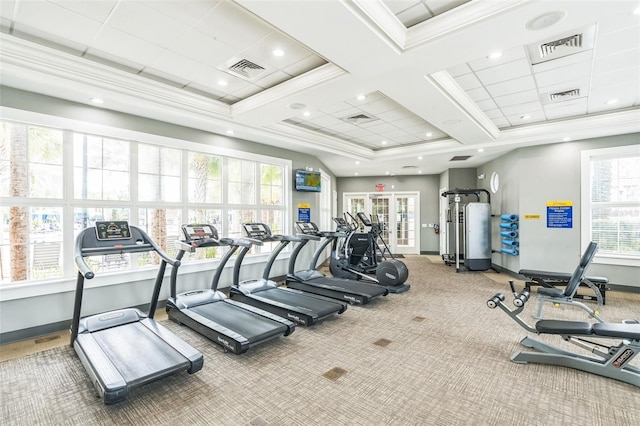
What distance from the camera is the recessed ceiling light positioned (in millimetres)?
2383

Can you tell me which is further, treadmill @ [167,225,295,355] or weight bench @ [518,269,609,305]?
weight bench @ [518,269,609,305]

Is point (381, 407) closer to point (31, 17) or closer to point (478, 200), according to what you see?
point (31, 17)

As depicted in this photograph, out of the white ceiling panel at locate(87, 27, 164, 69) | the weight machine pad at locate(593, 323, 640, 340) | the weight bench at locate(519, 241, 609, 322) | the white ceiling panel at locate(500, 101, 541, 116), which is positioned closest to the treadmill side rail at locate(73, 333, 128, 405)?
the white ceiling panel at locate(87, 27, 164, 69)

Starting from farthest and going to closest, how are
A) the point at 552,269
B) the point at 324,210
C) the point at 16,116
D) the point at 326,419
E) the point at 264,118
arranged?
the point at 324,210 < the point at 552,269 < the point at 264,118 < the point at 16,116 < the point at 326,419

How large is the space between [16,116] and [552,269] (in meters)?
8.99

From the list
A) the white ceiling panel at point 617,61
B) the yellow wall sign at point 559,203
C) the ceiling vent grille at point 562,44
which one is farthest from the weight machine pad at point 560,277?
the ceiling vent grille at point 562,44

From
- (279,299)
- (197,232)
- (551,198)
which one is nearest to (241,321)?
(279,299)

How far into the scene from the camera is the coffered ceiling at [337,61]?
8.20 ft

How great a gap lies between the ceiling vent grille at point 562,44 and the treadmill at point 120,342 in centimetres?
451

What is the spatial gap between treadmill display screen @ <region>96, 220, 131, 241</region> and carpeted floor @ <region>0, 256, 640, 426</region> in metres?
1.27

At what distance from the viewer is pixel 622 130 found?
528cm

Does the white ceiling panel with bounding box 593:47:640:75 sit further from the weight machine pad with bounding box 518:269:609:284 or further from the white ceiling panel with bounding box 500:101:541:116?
the weight machine pad with bounding box 518:269:609:284

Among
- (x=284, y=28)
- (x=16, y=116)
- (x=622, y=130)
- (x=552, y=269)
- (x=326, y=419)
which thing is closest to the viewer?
(x=326, y=419)

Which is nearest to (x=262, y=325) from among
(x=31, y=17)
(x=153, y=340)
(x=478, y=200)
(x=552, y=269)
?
(x=153, y=340)
